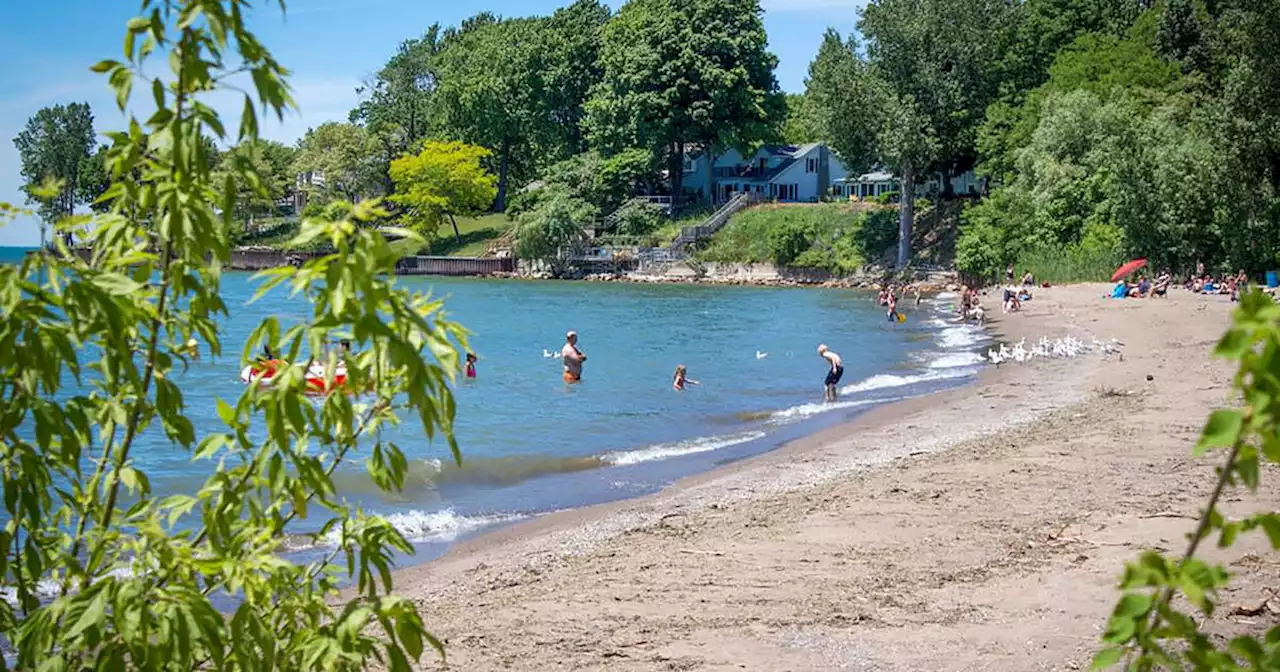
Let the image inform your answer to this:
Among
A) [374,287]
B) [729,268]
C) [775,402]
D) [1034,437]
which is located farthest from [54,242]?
[729,268]

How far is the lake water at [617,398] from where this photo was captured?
688 inches

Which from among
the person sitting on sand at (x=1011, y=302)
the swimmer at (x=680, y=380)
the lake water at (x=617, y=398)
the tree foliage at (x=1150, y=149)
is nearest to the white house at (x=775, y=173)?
the tree foliage at (x=1150, y=149)

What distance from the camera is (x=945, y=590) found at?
9.65m

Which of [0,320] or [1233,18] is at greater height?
[1233,18]

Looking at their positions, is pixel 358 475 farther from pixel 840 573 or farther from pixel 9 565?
pixel 9 565

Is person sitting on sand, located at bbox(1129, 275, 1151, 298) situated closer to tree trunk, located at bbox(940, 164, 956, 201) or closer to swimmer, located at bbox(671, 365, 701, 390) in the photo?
swimmer, located at bbox(671, 365, 701, 390)

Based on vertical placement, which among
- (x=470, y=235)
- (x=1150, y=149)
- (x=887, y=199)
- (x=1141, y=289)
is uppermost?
(x=1150, y=149)

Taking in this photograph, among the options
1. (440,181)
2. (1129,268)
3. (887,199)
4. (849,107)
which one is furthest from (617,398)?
(440,181)

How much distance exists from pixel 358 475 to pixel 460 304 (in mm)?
46830

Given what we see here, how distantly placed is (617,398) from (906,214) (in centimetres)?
5132

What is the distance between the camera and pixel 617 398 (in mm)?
28297

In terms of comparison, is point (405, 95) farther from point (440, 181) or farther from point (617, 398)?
point (617, 398)

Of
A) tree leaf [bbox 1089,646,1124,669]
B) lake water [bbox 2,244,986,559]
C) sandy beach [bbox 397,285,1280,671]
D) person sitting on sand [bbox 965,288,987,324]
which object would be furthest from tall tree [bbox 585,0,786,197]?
tree leaf [bbox 1089,646,1124,669]

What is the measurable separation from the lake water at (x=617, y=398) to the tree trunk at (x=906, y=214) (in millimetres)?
17026
